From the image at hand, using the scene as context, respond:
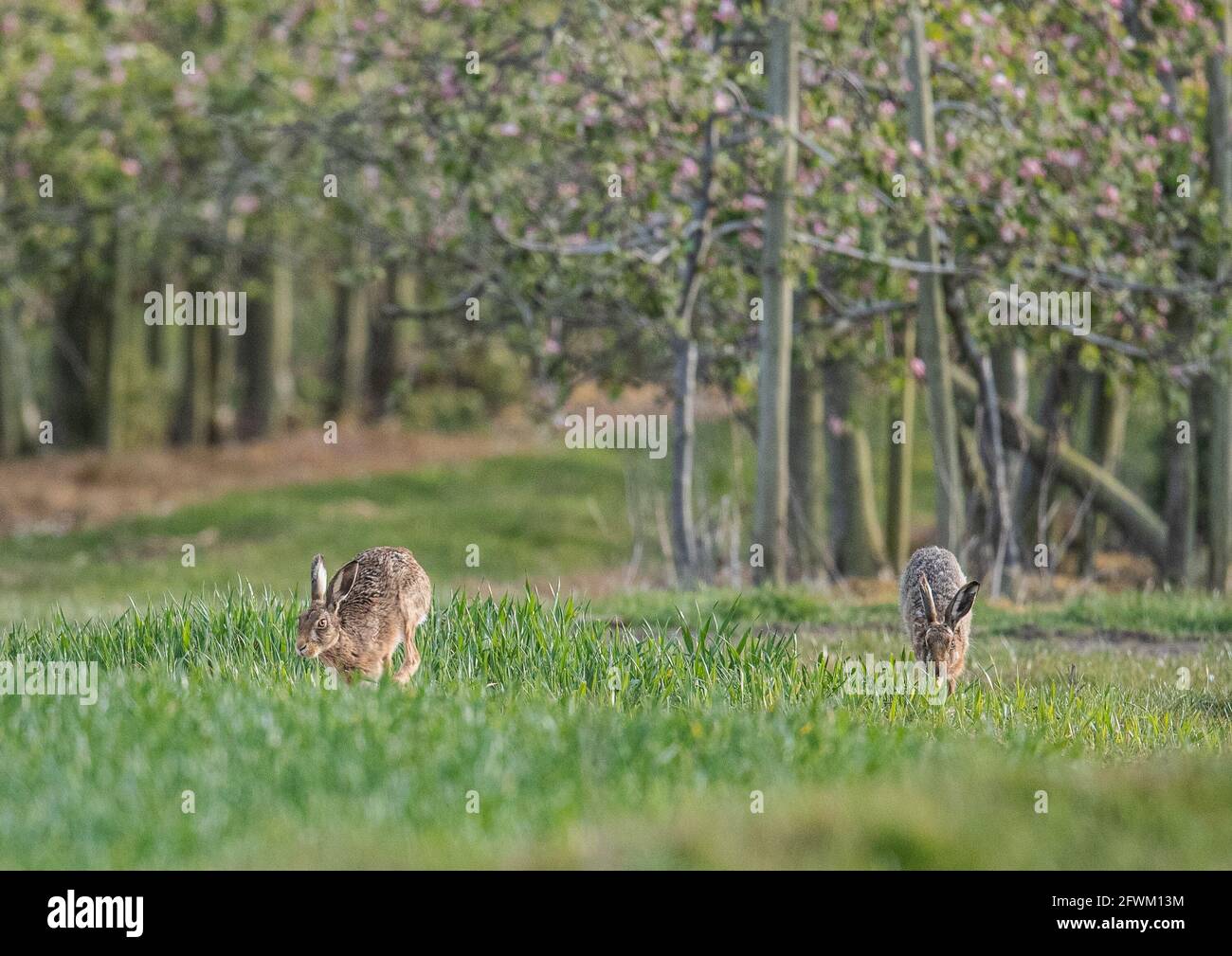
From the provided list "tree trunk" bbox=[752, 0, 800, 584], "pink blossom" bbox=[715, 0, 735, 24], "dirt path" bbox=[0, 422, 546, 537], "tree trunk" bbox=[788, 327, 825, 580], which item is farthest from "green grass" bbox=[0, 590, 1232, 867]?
"dirt path" bbox=[0, 422, 546, 537]

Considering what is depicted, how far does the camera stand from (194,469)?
31.3 m

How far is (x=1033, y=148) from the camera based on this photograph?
14.3 m

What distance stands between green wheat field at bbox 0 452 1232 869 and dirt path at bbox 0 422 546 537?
18.0 m

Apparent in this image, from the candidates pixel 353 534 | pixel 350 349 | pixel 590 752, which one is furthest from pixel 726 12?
pixel 350 349

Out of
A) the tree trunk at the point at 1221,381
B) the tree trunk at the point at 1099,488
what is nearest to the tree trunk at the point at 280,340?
the tree trunk at the point at 1099,488

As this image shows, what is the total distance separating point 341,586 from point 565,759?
194 cm

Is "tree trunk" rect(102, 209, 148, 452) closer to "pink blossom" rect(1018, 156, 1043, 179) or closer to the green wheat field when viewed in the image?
"pink blossom" rect(1018, 156, 1043, 179)

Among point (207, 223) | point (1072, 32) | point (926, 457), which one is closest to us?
point (1072, 32)

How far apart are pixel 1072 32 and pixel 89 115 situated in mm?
15332

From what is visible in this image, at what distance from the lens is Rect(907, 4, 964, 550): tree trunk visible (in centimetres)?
1441

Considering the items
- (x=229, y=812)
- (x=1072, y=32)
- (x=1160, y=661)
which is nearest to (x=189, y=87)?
(x=1072, y=32)

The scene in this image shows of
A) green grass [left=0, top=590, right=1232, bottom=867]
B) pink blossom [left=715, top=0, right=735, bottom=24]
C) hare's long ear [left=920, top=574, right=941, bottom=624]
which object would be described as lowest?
green grass [left=0, top=590, right=1232, bottom=867]

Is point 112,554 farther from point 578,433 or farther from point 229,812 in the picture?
point 229,812

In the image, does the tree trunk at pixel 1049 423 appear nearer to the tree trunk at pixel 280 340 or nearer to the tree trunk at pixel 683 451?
the tree trunk at pixel 683 451
